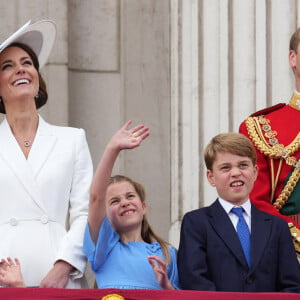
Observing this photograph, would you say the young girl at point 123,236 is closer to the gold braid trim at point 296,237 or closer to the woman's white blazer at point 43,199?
the woman's white blazer at point 43,199

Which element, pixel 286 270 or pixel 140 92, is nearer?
pixel 286 270

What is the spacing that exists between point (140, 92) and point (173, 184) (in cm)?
57

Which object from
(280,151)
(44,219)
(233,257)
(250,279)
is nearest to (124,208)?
(44,219)

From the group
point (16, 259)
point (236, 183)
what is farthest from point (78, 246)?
point (236, 183)

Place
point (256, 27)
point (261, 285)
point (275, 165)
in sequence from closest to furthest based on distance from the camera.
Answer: point (261, 285) → point (275, 165) → point (256, 27)

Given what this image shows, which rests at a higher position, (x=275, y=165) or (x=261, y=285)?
(x=275, y=165)

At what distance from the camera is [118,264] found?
697cm

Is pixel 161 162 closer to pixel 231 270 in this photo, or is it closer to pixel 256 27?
pixel 256 27

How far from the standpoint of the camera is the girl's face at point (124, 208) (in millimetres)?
7105

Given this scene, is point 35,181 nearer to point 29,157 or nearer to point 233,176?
point 29,157

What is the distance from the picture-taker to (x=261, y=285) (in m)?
6.73

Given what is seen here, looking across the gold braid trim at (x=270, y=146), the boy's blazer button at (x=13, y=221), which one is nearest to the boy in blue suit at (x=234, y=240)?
the gold braid trim at (x=270, y=146)

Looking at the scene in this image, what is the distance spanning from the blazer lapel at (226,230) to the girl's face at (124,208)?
36 cm

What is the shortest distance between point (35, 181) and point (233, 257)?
0.92 metres
